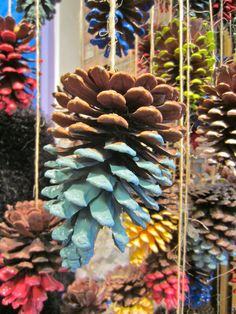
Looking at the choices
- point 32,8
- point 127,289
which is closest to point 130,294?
point 127,289

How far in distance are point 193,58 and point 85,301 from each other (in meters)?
0.30

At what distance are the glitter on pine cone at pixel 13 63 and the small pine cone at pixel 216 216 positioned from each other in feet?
0.71

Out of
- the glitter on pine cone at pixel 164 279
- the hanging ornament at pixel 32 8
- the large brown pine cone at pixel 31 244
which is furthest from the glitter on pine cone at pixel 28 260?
the hanging ornament at pixel 32 8

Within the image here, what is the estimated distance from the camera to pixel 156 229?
333 millimetres

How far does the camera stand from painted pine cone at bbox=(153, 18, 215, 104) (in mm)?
368

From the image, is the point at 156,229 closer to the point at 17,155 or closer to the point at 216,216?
the point at 216,216

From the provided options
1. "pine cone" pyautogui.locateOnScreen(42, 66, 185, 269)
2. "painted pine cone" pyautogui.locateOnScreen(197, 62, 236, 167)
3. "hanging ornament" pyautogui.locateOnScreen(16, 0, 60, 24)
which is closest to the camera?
"pine cone" pyautogui.locateOnScreen(42, 66, 185, 269)

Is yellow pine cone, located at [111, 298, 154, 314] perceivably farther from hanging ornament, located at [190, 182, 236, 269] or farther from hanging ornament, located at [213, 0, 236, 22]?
hanging ornament, located at [213, 0, 236, 22]

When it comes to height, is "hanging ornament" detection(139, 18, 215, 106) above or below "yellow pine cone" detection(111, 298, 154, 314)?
above

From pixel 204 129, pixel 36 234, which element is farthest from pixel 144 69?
pixel 36 234

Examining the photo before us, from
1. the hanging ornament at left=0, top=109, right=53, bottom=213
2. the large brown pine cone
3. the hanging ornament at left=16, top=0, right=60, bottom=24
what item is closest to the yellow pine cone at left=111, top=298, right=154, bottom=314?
the large brown pine cone

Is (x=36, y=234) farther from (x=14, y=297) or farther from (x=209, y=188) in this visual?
(x=209, y=188)

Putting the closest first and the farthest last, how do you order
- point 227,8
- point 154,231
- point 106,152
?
point 106,152
point 154,231
point 227,8

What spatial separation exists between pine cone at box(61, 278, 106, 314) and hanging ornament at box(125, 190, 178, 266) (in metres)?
0.08
